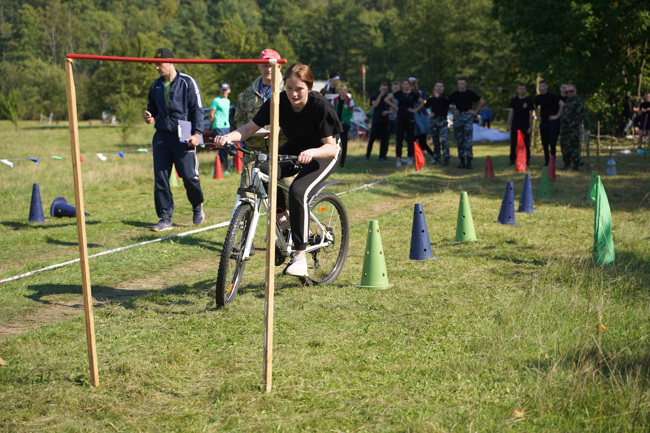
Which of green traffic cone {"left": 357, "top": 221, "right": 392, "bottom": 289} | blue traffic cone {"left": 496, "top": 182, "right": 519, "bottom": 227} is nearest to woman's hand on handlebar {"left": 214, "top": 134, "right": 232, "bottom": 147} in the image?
green traffic cone {"left": 357, "top": 221, "right": 392, "bottom": 289}

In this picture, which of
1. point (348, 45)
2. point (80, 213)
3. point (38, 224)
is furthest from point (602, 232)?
point (348, 45)

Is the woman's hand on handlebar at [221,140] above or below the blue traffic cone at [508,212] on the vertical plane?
above

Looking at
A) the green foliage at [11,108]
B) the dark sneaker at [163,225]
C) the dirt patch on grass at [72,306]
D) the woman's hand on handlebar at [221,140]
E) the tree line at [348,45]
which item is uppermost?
the tree line at [348,45]

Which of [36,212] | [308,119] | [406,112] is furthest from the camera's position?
[406,112]

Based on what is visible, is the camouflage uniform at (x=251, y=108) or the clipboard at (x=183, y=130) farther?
the clipboard at (x=183, y=130)

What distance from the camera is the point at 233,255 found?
5234 millimetres

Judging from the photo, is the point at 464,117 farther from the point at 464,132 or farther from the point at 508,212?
the point at 508,212

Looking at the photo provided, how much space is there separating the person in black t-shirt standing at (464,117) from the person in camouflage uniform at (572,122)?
6.68ft

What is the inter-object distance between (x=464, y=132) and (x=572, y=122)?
8.47ft

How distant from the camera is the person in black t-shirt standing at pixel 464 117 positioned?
16906 mm

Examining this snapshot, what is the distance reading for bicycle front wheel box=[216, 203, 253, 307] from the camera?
16.6 ft

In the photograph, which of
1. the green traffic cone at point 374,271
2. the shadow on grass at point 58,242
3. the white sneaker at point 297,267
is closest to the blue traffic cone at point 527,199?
the green traffic cone at point 374,271

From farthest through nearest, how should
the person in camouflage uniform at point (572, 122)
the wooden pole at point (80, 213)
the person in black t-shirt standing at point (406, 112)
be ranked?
the person in black t-shirt standing at point (406, 112)
the person in camouflage uniform at point (572, 122)
the wooden pole at point (80, 213)

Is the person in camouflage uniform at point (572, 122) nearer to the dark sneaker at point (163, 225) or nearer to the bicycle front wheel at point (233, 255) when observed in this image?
the dark sneaker at point (163, 225)
